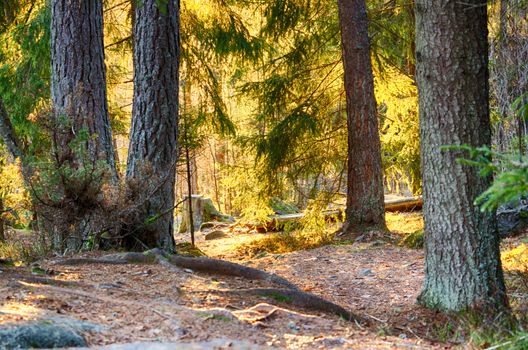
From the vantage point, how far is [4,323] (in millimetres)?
3404

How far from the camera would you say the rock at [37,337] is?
10.6 ft

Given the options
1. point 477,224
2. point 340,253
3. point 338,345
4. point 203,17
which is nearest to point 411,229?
point 340,253

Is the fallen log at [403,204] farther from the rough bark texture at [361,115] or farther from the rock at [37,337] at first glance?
the rock at [37,337]

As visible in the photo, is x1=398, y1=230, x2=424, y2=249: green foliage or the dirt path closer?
the dirt path

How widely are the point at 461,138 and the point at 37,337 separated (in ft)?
10.9

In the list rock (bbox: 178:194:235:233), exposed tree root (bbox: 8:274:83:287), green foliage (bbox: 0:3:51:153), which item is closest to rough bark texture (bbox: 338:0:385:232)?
green foliage (bbox: 0:3:51:153)

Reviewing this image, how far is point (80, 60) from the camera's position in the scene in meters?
7.92

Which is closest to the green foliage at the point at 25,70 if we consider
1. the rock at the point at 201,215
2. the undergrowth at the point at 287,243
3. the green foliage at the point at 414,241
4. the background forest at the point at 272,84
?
the background forest at the point at 272,84

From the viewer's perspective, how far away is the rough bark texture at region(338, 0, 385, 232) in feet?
34.5

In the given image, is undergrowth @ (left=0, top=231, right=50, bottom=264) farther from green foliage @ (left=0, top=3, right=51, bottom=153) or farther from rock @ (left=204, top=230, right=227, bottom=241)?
rock @ (left=204, top=230, right=227, bottom=241)

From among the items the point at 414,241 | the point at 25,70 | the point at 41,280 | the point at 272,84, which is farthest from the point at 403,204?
the point at 41,280

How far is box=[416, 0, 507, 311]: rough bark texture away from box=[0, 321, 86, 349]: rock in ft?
9.59

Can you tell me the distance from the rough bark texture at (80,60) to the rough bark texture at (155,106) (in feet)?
1.67

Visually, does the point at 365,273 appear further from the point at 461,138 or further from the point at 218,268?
the point at 461,138
